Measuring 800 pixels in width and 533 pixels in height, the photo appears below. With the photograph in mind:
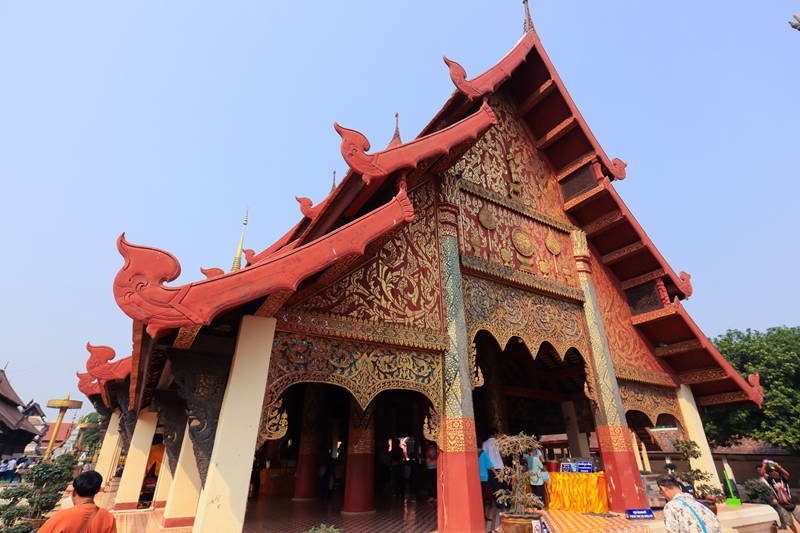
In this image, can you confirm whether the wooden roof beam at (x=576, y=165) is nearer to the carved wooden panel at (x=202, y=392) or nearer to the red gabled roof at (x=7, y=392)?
the carved wooden panel at (x=202, y=392)

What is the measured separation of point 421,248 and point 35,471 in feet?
22.9

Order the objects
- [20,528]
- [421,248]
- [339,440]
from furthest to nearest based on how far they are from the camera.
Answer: [339,440] < [421,248] < [20,528]

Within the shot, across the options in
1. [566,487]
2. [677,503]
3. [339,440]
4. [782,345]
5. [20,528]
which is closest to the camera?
[677,503]

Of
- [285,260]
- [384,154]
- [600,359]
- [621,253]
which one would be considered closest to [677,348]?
[621,253]

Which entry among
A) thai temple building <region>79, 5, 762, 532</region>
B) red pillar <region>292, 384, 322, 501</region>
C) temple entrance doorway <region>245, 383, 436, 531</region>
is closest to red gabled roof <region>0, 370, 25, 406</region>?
thai temple building <region>79, 5, 762, 532</region>

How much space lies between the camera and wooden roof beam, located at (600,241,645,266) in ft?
25.7

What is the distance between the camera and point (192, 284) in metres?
3.09

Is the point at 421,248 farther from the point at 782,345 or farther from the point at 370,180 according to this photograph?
the point at 782,345

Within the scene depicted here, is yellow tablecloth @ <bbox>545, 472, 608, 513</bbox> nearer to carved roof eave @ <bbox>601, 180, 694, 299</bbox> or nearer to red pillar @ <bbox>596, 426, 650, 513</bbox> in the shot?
red pillar @ <bbox>596, 426, 650, 513</bbox>

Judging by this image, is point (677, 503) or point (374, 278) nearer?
point (677, 503)

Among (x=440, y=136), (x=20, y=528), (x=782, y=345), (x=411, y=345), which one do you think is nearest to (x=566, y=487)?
(x=411, y=345)

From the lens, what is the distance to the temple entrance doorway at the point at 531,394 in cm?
862

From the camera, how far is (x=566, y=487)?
6840 millimetres

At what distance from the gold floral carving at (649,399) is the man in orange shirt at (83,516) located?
7312 mm
